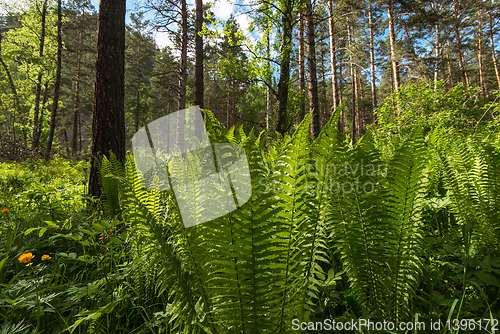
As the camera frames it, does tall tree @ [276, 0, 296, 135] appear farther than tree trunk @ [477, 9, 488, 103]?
No

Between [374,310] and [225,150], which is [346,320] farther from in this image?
[225,150]

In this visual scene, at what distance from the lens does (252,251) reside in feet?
2.06

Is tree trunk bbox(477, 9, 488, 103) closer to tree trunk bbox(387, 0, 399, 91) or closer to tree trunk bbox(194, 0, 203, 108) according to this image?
tree trunk bbox(387, 0, 399, 91)

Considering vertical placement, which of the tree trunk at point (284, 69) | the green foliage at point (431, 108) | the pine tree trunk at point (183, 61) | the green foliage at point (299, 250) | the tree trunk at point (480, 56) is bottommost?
the green foliage at point (299, 250)

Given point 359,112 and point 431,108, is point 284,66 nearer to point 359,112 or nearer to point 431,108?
point 431,108

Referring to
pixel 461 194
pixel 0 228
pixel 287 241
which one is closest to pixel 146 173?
pixel 287 241

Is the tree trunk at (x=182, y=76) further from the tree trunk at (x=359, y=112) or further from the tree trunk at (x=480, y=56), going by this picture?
the tree trunk at (x=480, y=56)

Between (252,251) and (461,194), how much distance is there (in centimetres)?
141

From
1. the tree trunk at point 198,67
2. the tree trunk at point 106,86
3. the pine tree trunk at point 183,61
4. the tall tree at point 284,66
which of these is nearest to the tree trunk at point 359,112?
the pine tree trunk at point 183,61

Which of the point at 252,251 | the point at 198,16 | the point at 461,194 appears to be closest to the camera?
the point at 252,251

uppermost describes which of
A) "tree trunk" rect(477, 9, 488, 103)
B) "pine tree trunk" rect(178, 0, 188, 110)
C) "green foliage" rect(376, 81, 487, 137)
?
"tree trunk" rect(477, 9, 488, 103)

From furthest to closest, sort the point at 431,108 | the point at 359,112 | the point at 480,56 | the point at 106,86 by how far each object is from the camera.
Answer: the point at 359,112, the point at 480,56, the point at 431,108, the point at 106,86

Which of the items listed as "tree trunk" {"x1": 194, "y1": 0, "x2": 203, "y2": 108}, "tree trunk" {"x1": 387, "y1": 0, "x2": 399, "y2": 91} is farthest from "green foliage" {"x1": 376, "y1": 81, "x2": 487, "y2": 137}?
"tree trunk" {"x1": 387, "y1": 0, "x2": 399, "y2": 91}

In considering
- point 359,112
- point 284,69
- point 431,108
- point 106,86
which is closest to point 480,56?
point 359,112
